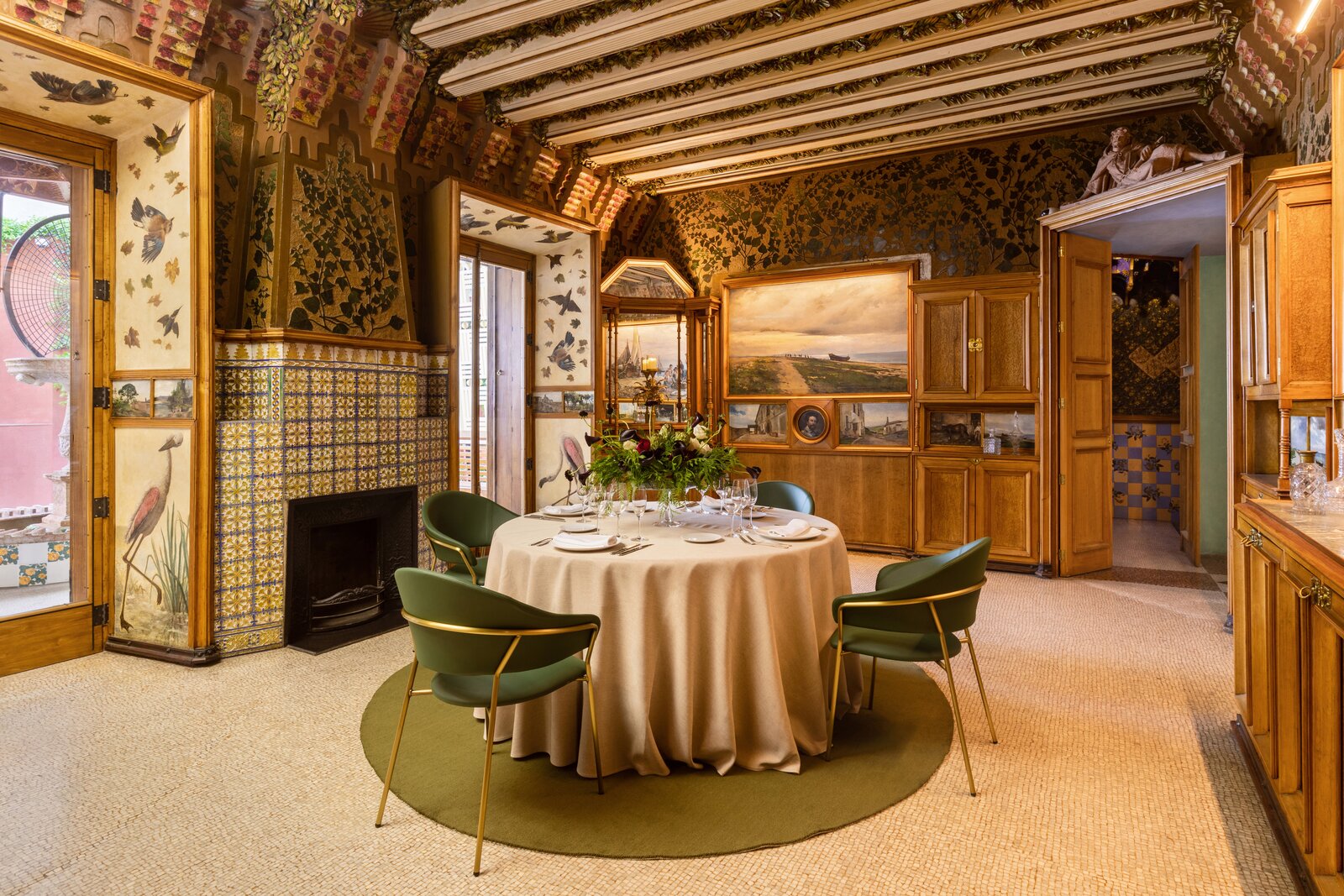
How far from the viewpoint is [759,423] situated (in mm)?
7574

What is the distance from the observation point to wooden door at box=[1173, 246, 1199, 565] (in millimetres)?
6516

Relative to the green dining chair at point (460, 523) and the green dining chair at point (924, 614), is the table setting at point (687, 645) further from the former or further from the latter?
the green dining chair at point (460, 523)

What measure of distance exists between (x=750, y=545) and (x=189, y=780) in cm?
228

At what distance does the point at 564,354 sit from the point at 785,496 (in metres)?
2.95

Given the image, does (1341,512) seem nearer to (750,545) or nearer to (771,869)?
(750,545)

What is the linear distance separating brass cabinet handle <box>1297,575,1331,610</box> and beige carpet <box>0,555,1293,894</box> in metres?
0.86

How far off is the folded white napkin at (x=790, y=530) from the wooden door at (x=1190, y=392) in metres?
5.40

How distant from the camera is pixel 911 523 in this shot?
22.4 feet

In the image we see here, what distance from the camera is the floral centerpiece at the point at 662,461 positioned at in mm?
3242

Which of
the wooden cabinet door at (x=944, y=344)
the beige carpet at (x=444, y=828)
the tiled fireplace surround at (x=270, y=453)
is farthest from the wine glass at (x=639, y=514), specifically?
the wooden cabinet door at (x=944, y=344)

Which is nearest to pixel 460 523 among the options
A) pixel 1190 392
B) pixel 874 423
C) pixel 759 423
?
pixel 759 423

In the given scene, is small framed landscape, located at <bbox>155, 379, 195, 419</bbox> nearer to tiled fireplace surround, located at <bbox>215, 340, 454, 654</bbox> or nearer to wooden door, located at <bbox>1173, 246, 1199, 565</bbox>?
tiled fireplace surround, located at <bbox>215, 340, 454, 654</bbox>

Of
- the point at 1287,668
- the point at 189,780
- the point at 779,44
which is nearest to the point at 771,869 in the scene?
the point at 1287,668

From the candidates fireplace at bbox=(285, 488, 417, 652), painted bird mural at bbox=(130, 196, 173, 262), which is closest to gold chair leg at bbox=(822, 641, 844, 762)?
fireplace at bbox=(285, 488, 417, 652)
